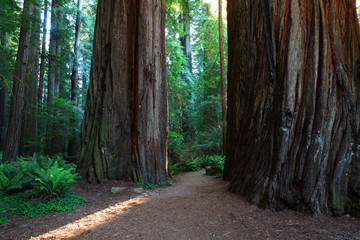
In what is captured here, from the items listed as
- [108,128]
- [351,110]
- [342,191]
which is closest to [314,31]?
[351,110]

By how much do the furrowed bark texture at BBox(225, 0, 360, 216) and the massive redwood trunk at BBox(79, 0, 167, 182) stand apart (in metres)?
2.89

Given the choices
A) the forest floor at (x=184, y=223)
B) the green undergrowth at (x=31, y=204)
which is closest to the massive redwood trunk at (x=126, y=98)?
the green undergrowth at (x=31, y=204)

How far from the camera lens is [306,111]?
10.6 feet

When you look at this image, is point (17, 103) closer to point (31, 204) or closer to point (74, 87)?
point (74, 87)

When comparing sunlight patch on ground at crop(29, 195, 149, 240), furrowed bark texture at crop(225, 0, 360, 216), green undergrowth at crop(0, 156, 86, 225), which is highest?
furrowed bark texture at crop(225, 0, 360, 216)

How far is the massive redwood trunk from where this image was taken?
18.7 feet

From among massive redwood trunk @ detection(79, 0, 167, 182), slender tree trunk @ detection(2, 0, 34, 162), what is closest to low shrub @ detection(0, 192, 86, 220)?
massive redwood trunk @ detection(79, 0, 167, 182)

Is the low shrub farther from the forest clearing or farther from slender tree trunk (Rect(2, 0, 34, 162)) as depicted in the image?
slender tree trunk (Rect(2, 0, 34, 162))

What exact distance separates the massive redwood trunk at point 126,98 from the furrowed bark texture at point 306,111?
9.48ft

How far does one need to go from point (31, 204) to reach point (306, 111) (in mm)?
4826

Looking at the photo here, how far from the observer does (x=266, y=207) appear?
3227mm

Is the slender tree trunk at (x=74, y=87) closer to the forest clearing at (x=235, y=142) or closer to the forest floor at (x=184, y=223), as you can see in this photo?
the forest clearing at (x=235, y=142)

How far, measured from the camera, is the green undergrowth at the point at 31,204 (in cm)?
342

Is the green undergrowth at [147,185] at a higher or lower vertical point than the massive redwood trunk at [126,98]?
lower
